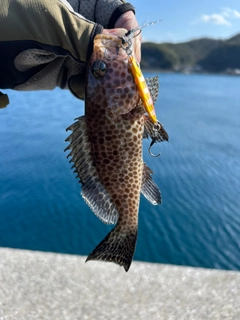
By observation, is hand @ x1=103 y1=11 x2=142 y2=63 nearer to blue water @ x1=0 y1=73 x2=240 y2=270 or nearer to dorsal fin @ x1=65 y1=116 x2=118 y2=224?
dorsal fin @ x1=65 y1=116 x2=118 y2=224

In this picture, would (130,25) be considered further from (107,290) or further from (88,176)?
(107,290)

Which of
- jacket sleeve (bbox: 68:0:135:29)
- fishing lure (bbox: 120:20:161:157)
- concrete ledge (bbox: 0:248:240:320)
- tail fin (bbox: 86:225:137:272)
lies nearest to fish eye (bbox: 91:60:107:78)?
fishing lure (bbox: 120:20:161:157)

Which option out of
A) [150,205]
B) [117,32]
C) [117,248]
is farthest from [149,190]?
[150,205]

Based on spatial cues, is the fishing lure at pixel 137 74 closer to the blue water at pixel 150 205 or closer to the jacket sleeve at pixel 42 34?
the jacket sleeve at pixel 42 34

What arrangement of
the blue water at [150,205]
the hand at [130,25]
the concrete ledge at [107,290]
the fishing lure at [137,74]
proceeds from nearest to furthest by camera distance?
the fishing lure at [137,74] → the hand at [130,25] → the concrete ledge at [107,290] → the blue water at [150,205]

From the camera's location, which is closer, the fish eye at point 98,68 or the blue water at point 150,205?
the fish eye at point 98,68

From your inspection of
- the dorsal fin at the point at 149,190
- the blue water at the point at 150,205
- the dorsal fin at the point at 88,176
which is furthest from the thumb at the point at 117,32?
the blue water at the point at 150,205

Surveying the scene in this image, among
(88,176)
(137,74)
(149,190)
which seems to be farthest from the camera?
(149,190)

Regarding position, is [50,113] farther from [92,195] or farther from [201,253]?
[92,195]
